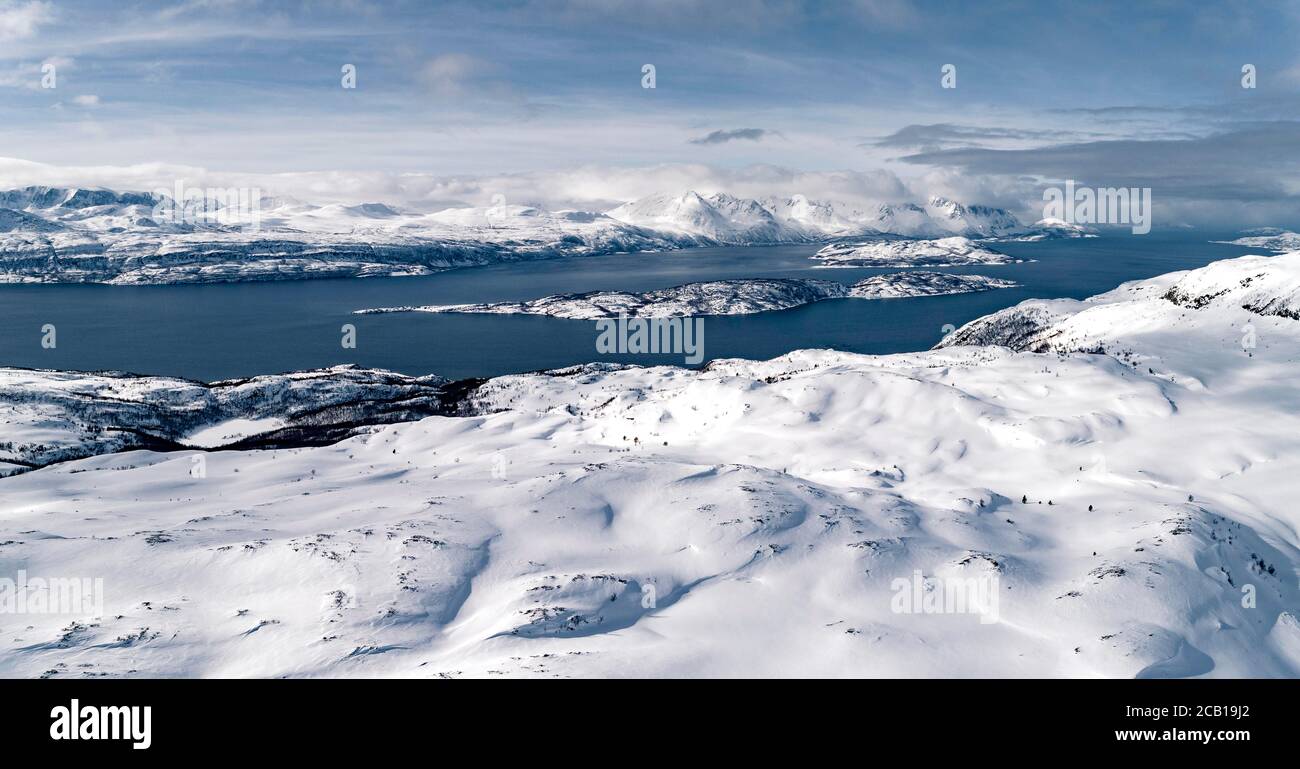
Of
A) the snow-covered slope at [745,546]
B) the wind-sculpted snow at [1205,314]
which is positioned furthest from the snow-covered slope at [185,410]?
the wind-sculpted snow at [1205,314]

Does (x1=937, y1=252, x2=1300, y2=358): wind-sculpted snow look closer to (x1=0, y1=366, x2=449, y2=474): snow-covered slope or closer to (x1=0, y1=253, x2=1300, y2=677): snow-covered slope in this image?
(x1=0, y1=253, x2=1300, y2=677): snow-covered slope

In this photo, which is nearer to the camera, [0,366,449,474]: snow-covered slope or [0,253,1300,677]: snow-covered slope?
[0,253,1300,677]: snow-covered slope

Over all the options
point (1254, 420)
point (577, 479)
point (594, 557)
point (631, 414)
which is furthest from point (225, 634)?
point (1254, 420)

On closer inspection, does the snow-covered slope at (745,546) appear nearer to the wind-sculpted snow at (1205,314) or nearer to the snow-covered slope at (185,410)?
the wind-sculpted snow at (1205,314)

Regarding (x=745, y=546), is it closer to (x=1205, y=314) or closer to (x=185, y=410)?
(x=1205, y=314)

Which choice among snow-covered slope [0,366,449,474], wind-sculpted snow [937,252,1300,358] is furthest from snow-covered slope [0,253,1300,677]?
snow-covered slope [0,366,449,474]

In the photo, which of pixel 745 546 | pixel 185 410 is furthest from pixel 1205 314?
pixel 185 410

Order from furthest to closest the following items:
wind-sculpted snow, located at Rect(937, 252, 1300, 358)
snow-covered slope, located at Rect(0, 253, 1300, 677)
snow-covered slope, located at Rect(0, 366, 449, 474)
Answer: snow-covered slope, located at Rect(0, 366, 449, 474)
wind-sculpted snow, located at Rect(937, 252, 1300, 358)
snow-covered slope, located at Rect(0, 253, 1300, 677)

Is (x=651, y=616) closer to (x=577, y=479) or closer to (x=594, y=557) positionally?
(x=594, y=557)
